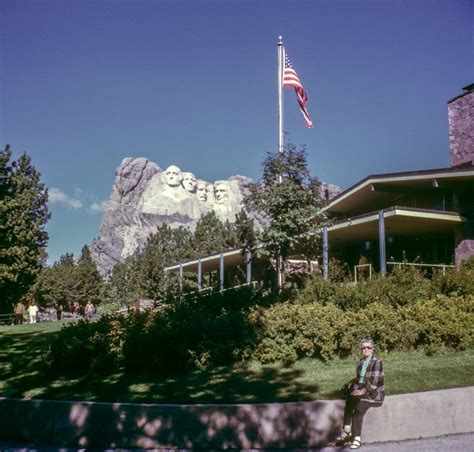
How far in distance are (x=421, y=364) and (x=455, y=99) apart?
62.5ft

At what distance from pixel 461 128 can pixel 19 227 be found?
3274 cm

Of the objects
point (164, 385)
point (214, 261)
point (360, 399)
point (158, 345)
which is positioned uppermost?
point (214, 261)

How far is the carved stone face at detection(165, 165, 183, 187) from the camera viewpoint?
489 ft

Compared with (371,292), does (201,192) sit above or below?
above

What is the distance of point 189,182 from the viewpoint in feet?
504

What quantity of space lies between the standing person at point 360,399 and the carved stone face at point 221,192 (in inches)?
5910

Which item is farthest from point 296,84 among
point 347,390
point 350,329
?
point 347,390

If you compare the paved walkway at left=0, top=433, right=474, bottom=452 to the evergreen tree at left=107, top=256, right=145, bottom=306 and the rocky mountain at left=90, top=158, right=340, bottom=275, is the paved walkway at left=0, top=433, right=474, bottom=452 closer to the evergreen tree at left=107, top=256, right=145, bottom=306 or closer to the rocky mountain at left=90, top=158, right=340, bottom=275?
the evergreen tree at left=107, top=256, right=145, bottom=306

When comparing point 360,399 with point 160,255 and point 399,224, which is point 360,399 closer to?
point 399,224

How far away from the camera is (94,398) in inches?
295

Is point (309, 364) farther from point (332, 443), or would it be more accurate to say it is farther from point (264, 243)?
point (264, 243)

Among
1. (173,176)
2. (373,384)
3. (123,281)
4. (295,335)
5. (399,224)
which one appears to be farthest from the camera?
(173,176)

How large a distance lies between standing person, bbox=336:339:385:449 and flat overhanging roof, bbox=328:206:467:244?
11823mm

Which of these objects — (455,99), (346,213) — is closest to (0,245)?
(346,213)
